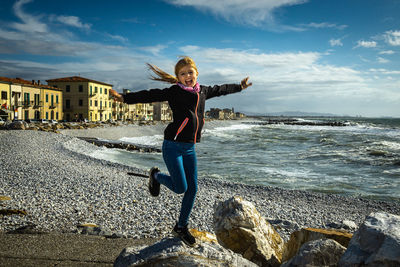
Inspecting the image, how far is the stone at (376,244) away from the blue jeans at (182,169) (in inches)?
66.0

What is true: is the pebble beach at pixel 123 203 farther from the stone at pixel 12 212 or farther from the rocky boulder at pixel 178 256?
the rocky boulder at pixel 178 256

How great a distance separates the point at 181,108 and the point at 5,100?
188 ft

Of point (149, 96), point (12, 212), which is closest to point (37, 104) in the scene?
point (12, 212)

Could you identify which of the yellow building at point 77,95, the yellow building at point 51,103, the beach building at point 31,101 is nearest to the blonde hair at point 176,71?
the beach building at point 31,101

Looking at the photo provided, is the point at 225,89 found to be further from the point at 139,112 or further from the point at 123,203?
the point at 139,112

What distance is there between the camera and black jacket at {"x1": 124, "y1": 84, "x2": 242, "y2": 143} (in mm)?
3358

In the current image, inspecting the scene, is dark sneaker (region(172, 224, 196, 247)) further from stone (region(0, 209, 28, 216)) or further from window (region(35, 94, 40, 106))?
window (region(35, 94, 40, 106))

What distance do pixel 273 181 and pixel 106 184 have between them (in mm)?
8521

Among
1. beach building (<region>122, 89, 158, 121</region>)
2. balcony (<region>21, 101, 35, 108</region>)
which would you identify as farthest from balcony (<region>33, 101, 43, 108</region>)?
beach building (<region>122, 89, 158, 121</region>)

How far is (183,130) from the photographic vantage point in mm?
3357

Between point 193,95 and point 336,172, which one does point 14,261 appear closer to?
point 193,95

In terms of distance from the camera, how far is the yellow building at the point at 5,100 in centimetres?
4938

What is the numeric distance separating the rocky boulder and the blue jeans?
0.30 metres

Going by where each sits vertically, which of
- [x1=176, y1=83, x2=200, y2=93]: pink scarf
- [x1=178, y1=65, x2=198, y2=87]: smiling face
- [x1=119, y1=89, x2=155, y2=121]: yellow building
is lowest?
[x1=176, y1=83, x2=200, y2=93]: pink scarf
